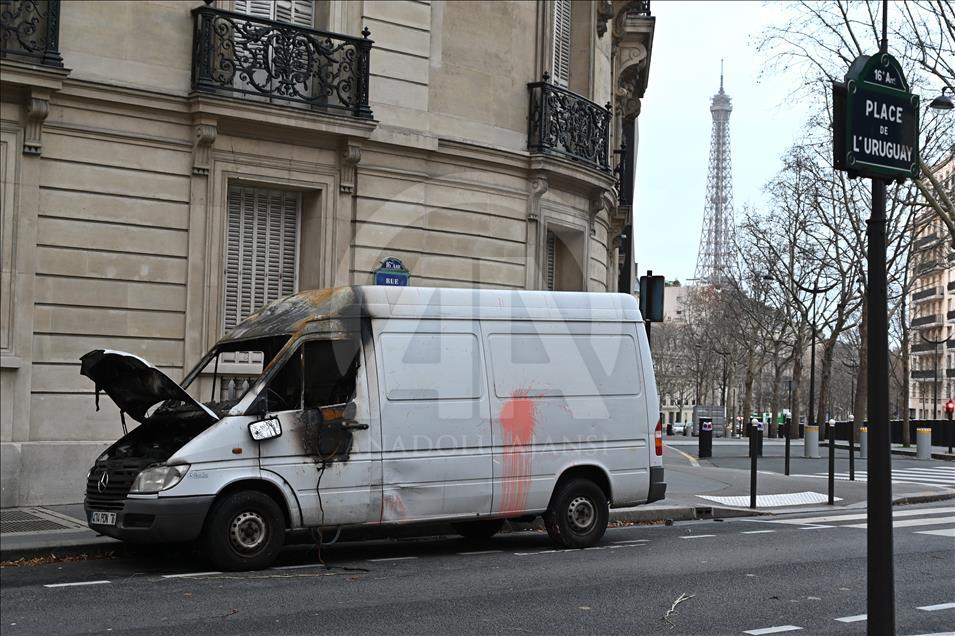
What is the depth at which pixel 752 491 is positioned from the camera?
53.7ft

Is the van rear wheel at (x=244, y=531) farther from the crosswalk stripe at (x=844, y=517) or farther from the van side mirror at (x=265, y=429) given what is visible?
the crosswalk stripe at (x=844, y=517)

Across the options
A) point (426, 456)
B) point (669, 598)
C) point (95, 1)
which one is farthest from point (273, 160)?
point (669, 598)

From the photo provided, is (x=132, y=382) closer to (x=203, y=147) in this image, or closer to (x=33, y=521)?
(x=33, y=521)

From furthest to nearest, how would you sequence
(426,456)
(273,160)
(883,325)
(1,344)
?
(273,160) < (1,344) < (426,456) < (883,325)

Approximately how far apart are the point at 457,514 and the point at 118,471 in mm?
3232

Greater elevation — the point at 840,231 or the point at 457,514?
the point at 840,231

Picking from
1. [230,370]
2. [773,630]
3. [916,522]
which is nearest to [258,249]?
[230,370]

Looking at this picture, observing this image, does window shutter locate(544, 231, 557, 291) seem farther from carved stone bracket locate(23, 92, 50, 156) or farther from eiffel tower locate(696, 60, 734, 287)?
eiffel tower locate(696, 60, 734, 287)

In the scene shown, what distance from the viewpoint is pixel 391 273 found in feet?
54.0

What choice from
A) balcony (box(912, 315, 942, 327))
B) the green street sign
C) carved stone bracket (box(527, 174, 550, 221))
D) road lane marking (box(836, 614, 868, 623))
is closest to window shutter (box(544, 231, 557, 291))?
carved stone bracket (box(527, 174, 550, 221))

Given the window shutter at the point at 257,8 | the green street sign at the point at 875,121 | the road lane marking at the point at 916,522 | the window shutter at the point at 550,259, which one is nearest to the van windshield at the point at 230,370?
the window shutter at the point at 257,8

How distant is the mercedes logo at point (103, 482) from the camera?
10.2 metres

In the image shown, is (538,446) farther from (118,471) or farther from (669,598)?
(118,471)

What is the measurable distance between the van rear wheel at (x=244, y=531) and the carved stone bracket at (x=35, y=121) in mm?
6412
